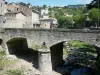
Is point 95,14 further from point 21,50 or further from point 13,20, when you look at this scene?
point 21,50

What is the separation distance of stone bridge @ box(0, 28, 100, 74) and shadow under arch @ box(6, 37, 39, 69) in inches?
47.2

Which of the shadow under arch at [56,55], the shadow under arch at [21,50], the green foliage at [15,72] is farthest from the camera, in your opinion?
the shadow under arch at [21,50]

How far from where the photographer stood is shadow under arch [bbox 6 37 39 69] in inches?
1524

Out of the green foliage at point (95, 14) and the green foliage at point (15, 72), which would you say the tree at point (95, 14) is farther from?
the green foliage at point (15, 72)

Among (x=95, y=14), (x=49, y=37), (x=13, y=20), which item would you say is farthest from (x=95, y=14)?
(x=49, y=37)

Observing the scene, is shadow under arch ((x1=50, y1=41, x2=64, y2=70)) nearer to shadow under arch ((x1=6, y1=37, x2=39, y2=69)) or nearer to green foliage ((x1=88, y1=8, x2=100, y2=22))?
shadow under arch ((x1=6, y1=37, x2=39, y2=69))

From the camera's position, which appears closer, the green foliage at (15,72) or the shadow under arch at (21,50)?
the green foliage at (15,72)

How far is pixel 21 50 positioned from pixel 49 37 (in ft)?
41.5

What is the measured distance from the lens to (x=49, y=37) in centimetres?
3241

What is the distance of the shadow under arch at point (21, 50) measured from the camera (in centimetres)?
3870

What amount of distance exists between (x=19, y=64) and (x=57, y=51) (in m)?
6.77

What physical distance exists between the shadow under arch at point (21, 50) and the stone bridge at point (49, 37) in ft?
3.93

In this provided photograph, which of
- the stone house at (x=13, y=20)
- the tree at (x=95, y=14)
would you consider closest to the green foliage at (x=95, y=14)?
the tree at (x=95, y=14)

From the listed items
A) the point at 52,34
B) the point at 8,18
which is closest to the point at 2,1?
the point at 8,18
